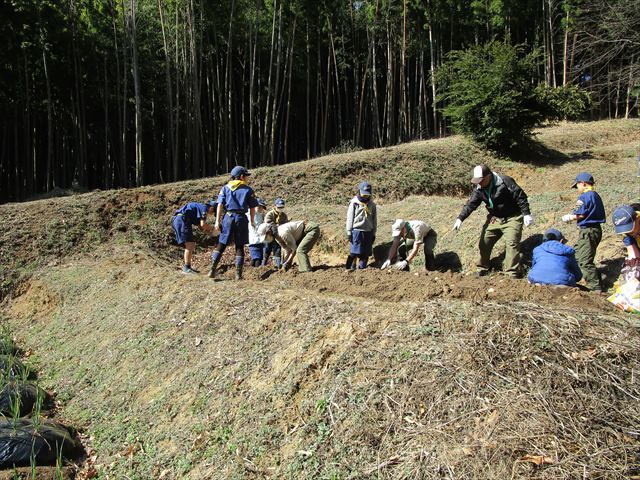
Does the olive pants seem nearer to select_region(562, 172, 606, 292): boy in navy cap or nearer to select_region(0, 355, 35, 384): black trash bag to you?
select_region(562, 172, 606, 292): boy in navy cap

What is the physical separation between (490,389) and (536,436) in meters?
0.40

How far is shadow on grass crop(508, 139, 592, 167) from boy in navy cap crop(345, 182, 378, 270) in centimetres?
1163

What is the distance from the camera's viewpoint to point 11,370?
17.7ft

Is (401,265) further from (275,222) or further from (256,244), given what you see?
(256,244)

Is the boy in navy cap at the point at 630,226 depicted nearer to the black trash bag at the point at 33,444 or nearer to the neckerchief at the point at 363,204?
the neckerchief at the point at 363,204

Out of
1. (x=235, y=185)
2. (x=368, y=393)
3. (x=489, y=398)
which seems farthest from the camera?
(x=235, y=185)

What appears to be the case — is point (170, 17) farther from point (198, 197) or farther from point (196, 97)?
point (198, 197)

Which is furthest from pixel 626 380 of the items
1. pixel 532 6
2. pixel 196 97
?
pixel 532 6

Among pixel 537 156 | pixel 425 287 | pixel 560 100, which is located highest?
pixel 560 100

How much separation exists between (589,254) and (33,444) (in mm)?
6339

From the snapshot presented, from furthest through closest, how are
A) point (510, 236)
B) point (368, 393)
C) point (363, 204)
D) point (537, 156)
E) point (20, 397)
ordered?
point (537, 156) → point (363, 204) → point (510, 236) → point (20, 397) → point (368, 393)

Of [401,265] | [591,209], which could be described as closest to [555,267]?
[591,209]

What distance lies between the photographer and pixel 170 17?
21922 mm

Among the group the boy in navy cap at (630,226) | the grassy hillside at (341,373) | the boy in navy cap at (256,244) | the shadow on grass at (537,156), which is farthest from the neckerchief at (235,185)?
the shadow on grass at (537,156)
